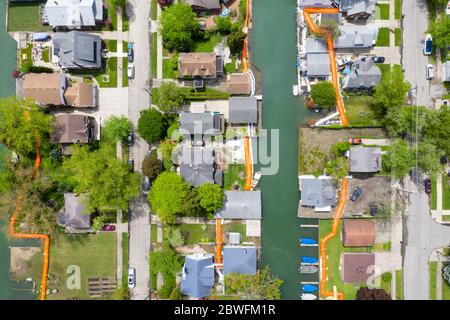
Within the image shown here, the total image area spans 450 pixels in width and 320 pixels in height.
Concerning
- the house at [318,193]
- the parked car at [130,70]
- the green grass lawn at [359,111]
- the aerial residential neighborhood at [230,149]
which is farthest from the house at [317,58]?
the parked car at [130,70]

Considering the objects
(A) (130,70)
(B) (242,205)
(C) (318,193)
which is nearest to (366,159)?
(C) (318,193)

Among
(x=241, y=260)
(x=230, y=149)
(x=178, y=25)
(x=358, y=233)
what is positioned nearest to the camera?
(x=178, y=25)

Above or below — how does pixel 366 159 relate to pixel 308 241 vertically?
above

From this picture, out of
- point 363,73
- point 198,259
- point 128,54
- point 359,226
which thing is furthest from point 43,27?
point 359,226

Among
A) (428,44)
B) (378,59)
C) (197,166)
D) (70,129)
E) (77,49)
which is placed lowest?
(197,166)

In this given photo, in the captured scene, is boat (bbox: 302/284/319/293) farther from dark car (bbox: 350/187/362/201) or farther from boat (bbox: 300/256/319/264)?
dark car (bbox: 350/187/362/201)

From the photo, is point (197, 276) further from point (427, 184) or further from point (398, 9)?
point (398, 9)

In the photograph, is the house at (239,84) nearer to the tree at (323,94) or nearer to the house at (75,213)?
the tree at (323,94)
